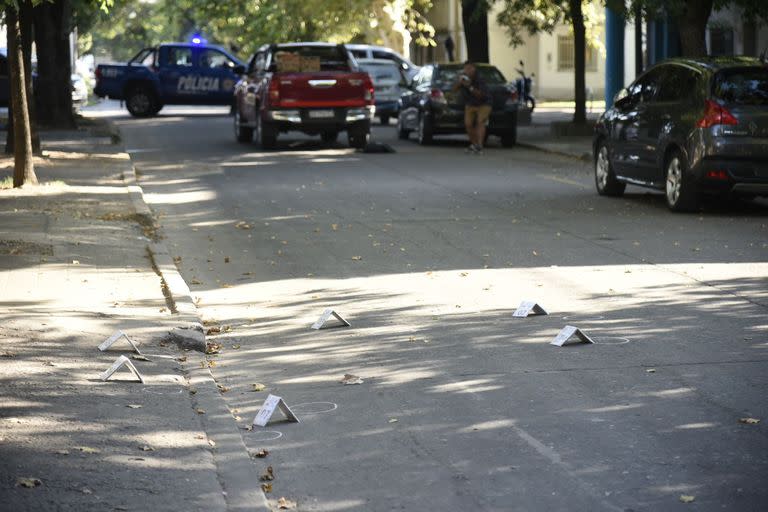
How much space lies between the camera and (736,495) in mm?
5605

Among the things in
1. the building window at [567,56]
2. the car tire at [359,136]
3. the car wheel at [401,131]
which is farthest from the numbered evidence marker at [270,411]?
the building window at [567,56]

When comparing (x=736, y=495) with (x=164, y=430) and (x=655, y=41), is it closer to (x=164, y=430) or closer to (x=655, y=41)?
(x=164, y=430)

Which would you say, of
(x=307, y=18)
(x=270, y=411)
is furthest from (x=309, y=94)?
(x=307, y=18)

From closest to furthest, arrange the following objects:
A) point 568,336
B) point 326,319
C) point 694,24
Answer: point 568,336, point 326,319, point 694,24

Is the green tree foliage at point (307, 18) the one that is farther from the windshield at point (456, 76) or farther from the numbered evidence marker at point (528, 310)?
the numbered evidence marker at point (528, 310)

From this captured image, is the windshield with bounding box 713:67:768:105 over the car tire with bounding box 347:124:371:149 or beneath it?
over

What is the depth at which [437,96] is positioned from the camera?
28.1m

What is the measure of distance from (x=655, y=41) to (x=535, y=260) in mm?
27072

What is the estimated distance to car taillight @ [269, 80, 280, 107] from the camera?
87.0ft

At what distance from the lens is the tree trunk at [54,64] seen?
3094 cm

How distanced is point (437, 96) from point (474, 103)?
205 centimetres

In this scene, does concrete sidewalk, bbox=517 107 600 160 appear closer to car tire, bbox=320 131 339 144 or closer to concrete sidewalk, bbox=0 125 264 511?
car tire, bbox=320 131 339 144

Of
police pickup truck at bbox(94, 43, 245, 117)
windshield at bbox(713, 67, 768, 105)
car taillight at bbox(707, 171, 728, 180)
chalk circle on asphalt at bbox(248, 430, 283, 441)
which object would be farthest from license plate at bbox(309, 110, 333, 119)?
chalk circle on asphalt at bbox(248, 430, 283, 441)

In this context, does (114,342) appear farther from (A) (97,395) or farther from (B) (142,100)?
(B) (142,100)
